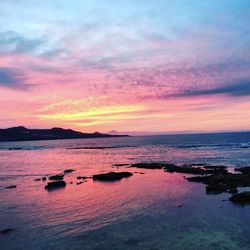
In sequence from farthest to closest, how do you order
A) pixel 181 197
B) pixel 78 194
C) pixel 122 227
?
pixel 78 194
pixel 181 197
pixel 122 227

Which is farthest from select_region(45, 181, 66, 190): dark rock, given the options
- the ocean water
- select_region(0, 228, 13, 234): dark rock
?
select_region(0, 228, 13, 234): dark rock

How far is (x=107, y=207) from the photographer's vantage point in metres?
33.1

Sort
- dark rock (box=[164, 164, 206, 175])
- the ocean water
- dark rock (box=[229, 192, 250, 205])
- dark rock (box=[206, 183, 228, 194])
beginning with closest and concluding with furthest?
the ocean water → dark rock (box=[229, 192, 250, 205]) → dark rock (box=[206, 183, 228, 194]) → dark rock (box=[164, 164, 206, 175])

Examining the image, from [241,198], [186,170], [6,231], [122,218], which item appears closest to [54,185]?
[122,218]

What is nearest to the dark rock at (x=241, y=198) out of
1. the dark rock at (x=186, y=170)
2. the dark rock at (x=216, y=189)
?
the dark rock at (x=216, y=189)

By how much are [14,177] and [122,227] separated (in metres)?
35.9

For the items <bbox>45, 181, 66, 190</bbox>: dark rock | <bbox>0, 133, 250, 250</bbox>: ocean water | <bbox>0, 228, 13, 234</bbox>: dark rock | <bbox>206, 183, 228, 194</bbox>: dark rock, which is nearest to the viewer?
→ <bbox>0, 133, 250, 250</bbox>: ocean water

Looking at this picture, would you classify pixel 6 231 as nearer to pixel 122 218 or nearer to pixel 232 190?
pixel 122 218

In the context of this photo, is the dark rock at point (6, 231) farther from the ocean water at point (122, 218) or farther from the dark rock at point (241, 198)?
the dark rock at point (241, 198)

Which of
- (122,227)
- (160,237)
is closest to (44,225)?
(122,227)

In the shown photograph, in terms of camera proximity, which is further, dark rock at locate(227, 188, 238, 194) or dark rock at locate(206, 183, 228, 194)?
dark rock at locate(206, 183, 228, 194)

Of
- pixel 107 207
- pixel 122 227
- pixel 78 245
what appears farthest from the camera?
pixel 107 207

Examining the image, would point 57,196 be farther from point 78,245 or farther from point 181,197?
point 78,245

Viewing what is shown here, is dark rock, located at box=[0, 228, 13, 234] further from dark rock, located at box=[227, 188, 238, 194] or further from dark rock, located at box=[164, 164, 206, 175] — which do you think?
dark rock, located at box=[164, 164, 206, 175]
